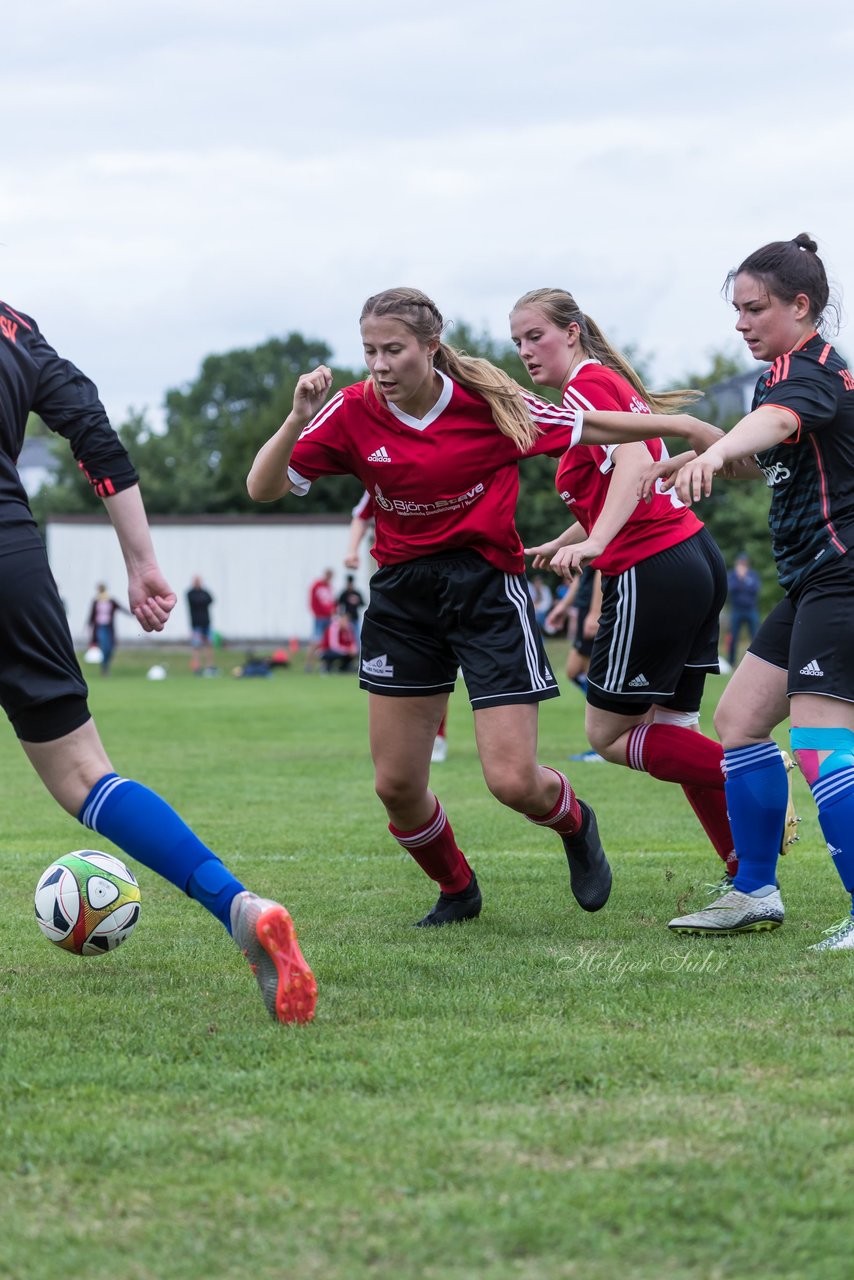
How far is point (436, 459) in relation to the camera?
4.94 metres

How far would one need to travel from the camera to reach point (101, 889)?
14.3 ft

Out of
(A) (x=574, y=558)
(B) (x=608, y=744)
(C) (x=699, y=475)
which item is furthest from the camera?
(B) (x=608, y=744)

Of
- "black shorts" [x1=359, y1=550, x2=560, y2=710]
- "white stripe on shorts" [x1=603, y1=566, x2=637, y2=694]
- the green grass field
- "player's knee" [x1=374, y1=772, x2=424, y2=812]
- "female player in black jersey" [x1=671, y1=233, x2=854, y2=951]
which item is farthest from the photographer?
"white stripe on shorts" [x1=603, y1=566, x2=637, y2=694]

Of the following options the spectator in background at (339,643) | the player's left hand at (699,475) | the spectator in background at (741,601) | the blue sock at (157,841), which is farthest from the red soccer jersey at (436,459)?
the spectator in background at (339,643)

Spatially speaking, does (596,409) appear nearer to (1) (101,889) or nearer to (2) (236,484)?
(1) (101,889)

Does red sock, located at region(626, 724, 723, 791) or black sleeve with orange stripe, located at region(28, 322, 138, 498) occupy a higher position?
black sleeve with orange stripe, located at region(28, 322, 138, 498)

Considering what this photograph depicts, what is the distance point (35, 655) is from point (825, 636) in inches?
95.4

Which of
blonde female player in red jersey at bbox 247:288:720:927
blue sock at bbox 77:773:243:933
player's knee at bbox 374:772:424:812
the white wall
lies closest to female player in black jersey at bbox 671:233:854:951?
blonde female player in red jersey at bbox 247:288:720:927

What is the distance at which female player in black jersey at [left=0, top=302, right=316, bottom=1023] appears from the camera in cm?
369

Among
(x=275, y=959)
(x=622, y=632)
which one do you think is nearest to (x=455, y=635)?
(x=622, y=632)

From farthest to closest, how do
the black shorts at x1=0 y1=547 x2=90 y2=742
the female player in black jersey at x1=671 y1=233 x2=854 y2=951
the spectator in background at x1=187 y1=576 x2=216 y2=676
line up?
the spectator in background at x1=187 y1=576 x2=216 y2=676 < the female player in black jersey at x1=671 y1=233 x2=854 y2=951 < the black shorts at x1=0 y1=547 x2=90 y2=742

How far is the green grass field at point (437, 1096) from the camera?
7.82 ft

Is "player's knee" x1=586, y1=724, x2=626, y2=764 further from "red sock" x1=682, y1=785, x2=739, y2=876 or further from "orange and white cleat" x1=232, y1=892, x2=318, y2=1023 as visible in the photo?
"orange and white cleat" x1=232, y1=892, x2=318, y2=1023

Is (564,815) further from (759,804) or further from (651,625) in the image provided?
(651,625)
